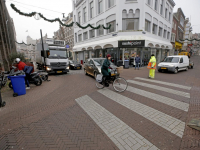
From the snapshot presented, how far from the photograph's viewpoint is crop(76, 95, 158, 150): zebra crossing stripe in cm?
226

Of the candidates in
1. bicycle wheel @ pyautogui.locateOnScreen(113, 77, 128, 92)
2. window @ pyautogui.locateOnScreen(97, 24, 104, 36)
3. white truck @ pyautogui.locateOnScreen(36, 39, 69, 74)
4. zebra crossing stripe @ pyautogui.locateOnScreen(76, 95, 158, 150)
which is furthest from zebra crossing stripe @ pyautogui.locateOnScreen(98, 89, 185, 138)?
window @ pyautogui.locateOnScreen(97, 24, 104, 36)

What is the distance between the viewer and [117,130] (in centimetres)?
271

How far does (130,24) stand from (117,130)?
601 inches

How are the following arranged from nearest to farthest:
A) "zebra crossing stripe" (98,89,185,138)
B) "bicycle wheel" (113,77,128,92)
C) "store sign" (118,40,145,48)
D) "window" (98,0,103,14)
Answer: "zebra crossing stripe" (98,89,185,138), "bicycle wheel" (113,77,128,92), "store sign" (118,40,145,48), "window" (98,0,103,14)

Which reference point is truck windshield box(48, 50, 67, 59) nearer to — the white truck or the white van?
the white truck

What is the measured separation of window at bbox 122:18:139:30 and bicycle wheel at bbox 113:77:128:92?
39.3ft

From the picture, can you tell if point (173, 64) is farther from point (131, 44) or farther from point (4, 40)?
point (4, 40)

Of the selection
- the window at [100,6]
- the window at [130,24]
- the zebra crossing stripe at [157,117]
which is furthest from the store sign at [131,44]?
the zebra crossing stripe at [157,117]

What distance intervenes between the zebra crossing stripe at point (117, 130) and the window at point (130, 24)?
14034mm

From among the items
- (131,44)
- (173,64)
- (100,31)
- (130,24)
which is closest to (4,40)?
(100,31)

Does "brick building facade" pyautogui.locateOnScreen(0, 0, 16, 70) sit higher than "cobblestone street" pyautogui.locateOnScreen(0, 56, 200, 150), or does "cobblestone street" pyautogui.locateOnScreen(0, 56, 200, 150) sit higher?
"brick building facade" pyautogui.locateOnScreen(0, 0, 16, 70)

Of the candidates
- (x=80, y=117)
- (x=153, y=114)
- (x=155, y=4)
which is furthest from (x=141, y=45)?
(x=80, y=117)

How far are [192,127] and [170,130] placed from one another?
62 cm

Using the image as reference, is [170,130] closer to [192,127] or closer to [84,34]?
[192,127]
